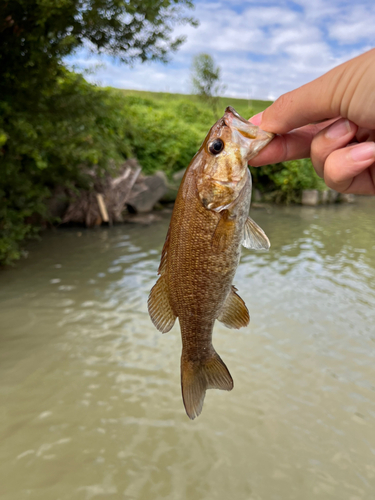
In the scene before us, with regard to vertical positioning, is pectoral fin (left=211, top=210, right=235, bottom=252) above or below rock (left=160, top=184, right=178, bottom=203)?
above

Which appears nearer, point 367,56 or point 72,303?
point 367,56

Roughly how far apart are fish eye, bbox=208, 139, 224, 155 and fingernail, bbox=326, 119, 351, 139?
507 mm

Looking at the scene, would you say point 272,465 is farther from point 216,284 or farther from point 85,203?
point 85,203

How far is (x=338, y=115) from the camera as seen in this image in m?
1.83

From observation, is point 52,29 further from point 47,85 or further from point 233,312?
point 233,312

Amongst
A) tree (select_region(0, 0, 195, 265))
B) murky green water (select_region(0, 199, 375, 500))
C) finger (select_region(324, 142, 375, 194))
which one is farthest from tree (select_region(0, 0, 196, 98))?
finger (select_region(324, 142, 375, 194))

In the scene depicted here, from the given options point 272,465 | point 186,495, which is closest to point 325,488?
point 272,465

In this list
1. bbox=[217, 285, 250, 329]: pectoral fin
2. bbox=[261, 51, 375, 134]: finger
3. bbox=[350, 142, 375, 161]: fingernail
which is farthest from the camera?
bbox=[217, 285, 250, 329]: pectoral fin

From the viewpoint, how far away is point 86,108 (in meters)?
7.96

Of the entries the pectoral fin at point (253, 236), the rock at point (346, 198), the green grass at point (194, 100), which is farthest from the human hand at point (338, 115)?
the green grass at point (194, 100)

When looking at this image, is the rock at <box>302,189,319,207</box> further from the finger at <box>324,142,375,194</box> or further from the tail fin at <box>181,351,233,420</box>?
the tail fin at <box>181,351,233,420</box>

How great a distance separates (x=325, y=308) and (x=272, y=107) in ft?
17.0

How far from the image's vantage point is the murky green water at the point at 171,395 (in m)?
3.48

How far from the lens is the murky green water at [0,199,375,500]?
3479 mm
